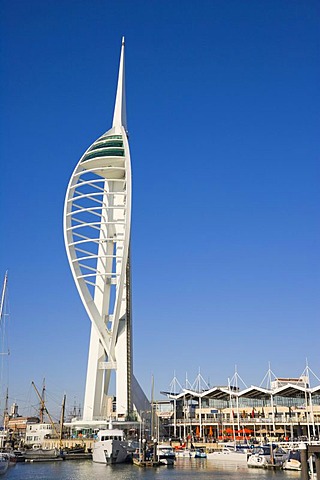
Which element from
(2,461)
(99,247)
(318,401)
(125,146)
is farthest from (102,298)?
(318,401)

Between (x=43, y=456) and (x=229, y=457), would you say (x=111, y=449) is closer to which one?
(x=229, y=457)

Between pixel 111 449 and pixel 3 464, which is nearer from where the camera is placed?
pixel 3 464

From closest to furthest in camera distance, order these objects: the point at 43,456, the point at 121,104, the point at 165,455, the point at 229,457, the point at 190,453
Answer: the point at 229,457, the point at 165,455, the point at 190,453, the point at 43,456, the point at 121,104

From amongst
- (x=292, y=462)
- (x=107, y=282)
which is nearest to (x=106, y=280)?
(x=107, y=282)

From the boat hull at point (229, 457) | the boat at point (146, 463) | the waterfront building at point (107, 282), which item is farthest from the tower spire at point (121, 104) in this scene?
the boat at point (146, 463)

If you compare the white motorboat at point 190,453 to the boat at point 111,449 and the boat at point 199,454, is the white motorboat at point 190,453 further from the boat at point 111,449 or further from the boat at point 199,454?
the boat at point 111,449

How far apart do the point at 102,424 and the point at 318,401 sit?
3776cm

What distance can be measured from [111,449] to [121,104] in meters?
51.1

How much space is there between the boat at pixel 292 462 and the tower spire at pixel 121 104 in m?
50.6

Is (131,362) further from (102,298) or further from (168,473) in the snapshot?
(168,473)

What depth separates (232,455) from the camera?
5028 centimetres

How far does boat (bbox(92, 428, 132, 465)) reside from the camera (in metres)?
47.5

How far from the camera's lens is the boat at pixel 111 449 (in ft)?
156

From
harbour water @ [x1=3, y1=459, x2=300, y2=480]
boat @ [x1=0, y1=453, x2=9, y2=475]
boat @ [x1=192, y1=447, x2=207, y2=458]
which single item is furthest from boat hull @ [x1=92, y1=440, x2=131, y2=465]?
boat @ [x1=192, y1=447, x2=207, y2=458]
